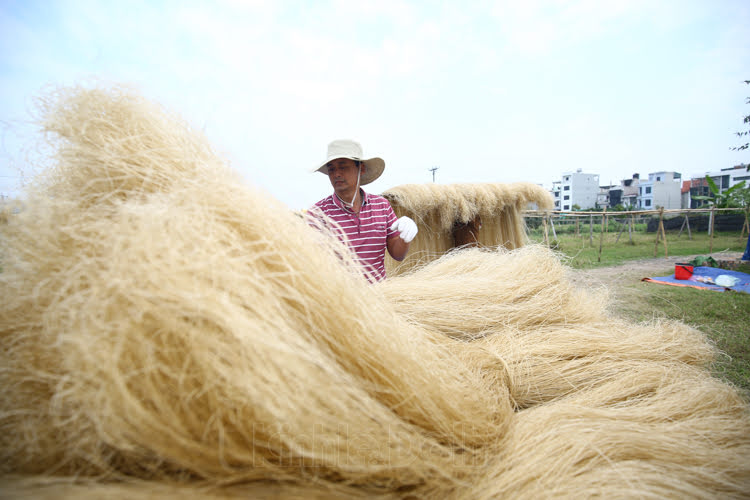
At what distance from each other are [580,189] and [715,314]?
7224 cm

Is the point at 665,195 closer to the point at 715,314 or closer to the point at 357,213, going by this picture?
the point at 715,314

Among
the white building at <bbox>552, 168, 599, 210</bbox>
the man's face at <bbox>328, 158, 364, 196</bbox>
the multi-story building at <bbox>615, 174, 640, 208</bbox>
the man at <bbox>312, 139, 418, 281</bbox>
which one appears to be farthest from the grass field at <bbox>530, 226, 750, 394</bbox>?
the white building at <bbox>552, 168, 599, 210</bbox>

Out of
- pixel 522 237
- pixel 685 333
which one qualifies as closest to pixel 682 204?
pixel 522 237

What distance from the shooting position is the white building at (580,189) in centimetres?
6594

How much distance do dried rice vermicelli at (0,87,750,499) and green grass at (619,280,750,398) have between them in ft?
5.73

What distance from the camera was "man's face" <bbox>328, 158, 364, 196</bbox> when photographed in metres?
2.27

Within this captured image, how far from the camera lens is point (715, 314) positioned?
167 inches

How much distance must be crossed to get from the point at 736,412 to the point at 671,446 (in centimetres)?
47

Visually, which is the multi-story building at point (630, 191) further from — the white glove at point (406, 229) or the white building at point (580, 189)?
the white glove at point (406, 229)

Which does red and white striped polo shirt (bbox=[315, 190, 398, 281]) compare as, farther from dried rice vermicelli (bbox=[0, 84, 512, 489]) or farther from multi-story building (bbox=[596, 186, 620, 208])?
multi-story building (bbox=[596, 186, 620, 208])

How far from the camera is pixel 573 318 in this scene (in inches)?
61.7

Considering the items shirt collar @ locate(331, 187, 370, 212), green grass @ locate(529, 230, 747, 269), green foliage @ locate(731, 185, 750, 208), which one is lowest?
green grass @ locate(529, 230, 747, 269)

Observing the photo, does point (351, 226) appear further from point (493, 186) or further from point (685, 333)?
point (493, 186)

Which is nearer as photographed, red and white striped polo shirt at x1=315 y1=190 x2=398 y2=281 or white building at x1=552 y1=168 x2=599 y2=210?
red and white striped polo shirt at x1=315 y1=190 x2=398 y2=281
